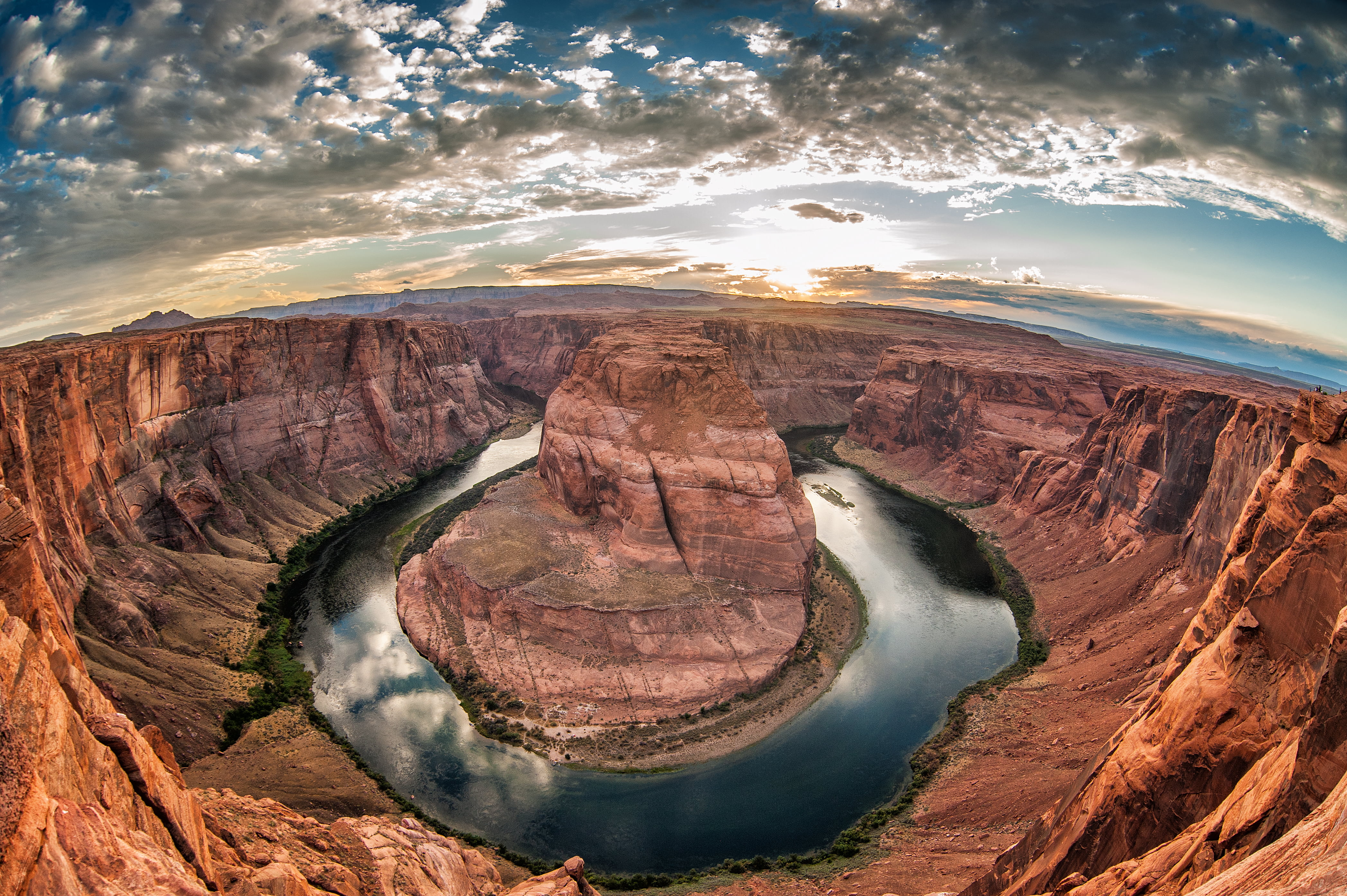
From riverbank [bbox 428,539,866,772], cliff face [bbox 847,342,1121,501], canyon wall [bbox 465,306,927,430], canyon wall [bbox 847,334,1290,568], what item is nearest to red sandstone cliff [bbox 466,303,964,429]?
canyon wall [bbox 465,306,927,430]

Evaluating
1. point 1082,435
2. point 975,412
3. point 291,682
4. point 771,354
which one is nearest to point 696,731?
point 291,682

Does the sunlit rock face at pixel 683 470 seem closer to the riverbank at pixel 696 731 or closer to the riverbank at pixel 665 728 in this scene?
the riverbank at pixel 696 731

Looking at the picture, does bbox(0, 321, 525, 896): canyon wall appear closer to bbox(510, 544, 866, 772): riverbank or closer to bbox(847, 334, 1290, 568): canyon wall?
bbox(510, 544, 866, 772): riverbank

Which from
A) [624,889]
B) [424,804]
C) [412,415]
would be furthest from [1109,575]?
[412,415]

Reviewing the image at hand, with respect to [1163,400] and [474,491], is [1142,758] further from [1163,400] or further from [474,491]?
[474,491]

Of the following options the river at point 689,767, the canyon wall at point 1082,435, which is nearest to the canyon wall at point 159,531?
the river at point 689,767

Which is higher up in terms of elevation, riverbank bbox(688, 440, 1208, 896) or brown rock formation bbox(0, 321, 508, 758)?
brown rock formation bbox(0, 321, 508, 758)

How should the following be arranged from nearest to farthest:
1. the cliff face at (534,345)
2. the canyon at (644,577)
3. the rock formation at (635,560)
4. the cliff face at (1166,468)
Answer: the canyon at (644,577)
the rock formation at (635,560)
the cliff face at (1166,468)
the cliff face at (534,345)
